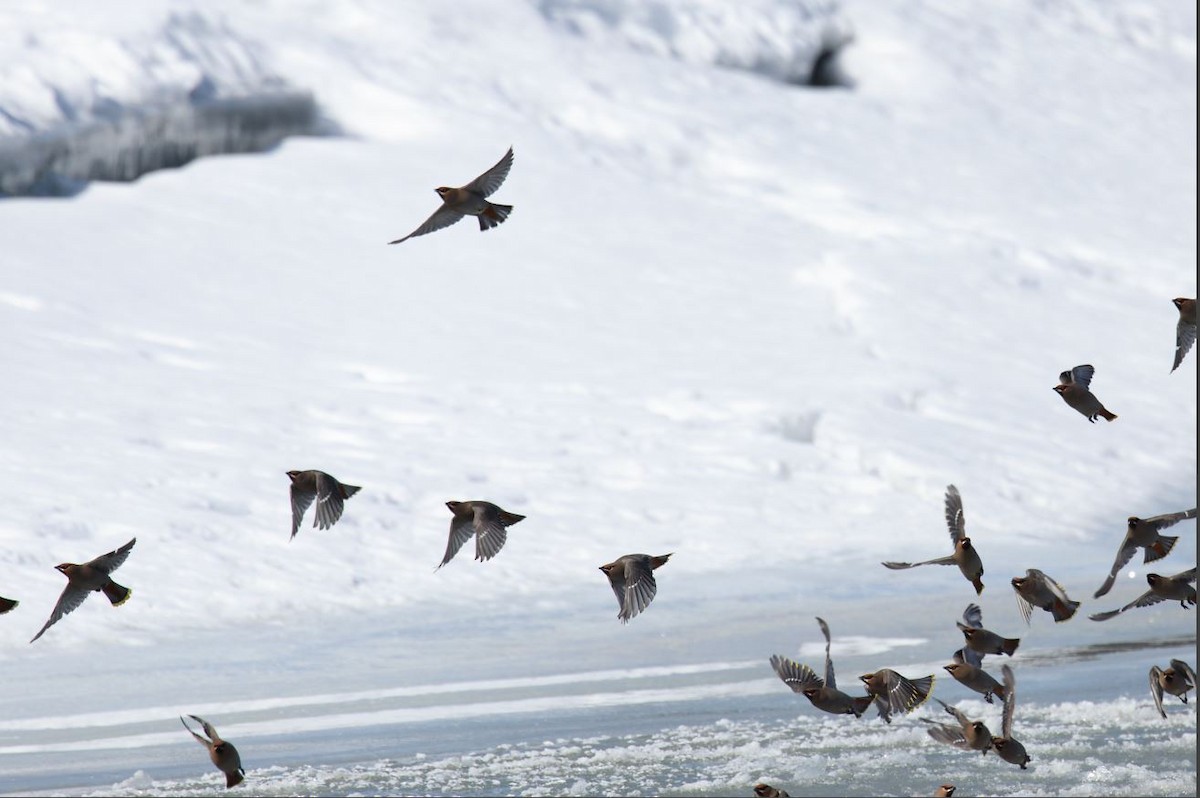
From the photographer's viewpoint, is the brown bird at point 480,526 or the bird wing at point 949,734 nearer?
the brown bird at point 480,526

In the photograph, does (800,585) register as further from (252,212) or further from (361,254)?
(252,212)

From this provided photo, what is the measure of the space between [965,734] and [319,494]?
77.1 inches

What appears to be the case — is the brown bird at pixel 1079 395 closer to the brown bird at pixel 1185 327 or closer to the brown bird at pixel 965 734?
the brown bird at pixel 1185 327

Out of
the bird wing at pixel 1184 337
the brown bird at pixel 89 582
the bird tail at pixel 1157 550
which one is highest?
the bird wing at pixel 1184 337

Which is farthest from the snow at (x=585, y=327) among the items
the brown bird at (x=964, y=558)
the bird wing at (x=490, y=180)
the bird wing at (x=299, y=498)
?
the bird wing at (x=490, y=180)

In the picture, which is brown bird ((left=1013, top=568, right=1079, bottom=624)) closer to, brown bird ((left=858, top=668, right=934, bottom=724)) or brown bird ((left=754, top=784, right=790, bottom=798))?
brown bird ((left=858, top=668, right=934, bottom=724))

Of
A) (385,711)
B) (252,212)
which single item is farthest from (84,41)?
(385,711)

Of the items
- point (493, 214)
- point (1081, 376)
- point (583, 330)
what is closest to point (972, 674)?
point (1081, 376)

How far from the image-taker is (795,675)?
4.48 meters

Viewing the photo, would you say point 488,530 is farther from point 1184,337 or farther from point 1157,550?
point 1184,337

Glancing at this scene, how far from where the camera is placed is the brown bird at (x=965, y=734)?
14.6ft

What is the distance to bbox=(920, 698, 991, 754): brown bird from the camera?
4449mm

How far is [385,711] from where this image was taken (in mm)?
5922

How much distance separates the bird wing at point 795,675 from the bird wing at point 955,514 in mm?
537
